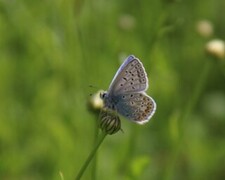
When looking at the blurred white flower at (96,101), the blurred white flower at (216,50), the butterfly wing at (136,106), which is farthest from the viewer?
the blurred white flower at (216,50)

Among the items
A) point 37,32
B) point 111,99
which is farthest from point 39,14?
point 111,99

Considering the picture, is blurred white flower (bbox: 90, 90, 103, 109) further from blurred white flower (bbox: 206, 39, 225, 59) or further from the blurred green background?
blurred white flower (bbox: 206, 39, 225, 59)

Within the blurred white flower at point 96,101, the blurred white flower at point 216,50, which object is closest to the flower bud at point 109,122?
the blurred white flower at point 96,101

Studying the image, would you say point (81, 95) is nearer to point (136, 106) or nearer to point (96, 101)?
point (96, 101)

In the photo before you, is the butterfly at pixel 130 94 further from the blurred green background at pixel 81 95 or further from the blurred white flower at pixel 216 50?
the blurred white flower at pixel 216 50

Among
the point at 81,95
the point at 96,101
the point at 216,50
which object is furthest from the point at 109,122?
the point at 81,95

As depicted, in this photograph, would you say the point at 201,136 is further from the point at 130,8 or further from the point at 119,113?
the point at 119,113

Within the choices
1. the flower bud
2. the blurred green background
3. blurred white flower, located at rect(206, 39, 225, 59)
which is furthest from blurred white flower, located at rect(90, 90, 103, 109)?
blurred white flower, located at rect(206, 39, 225, 59)
